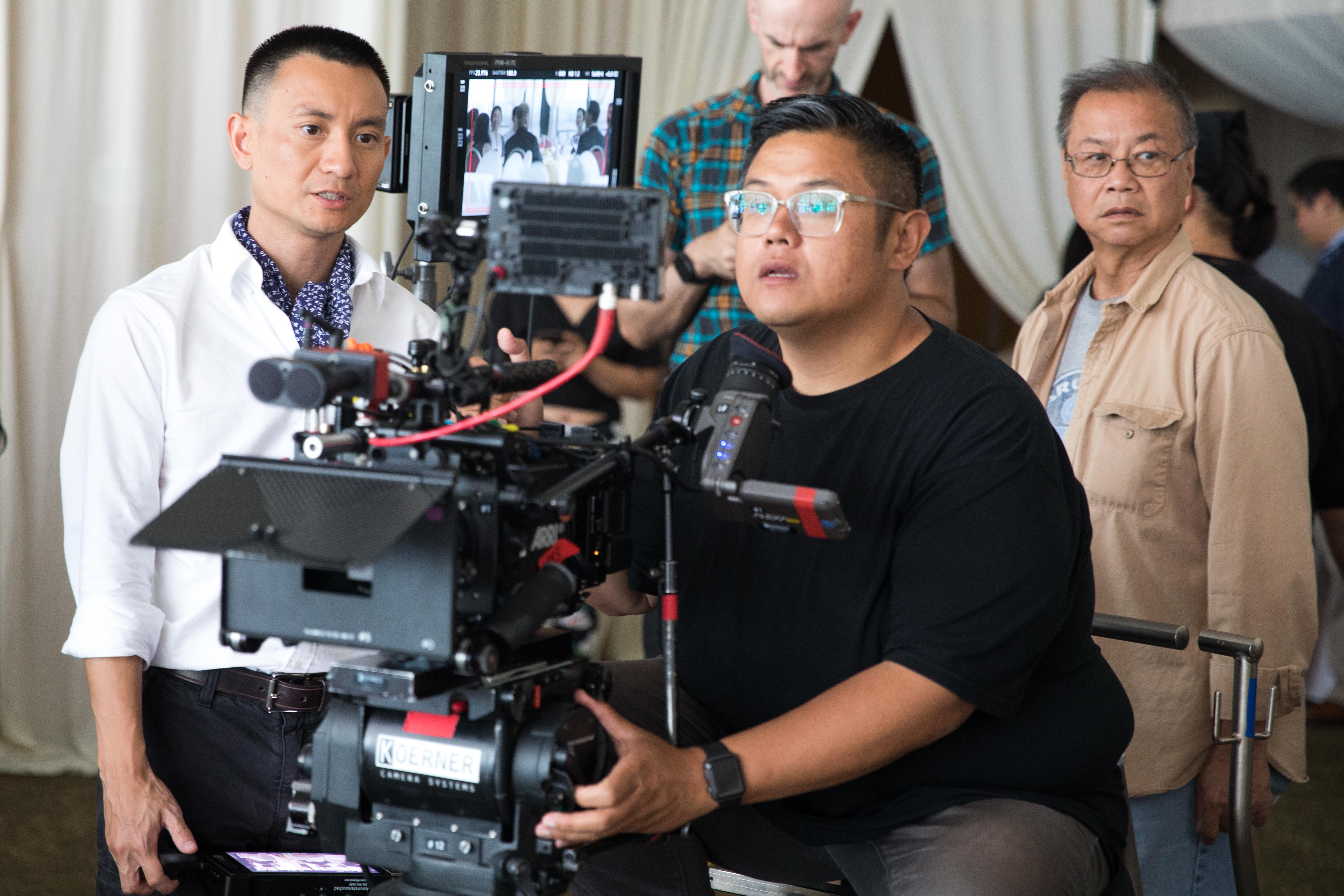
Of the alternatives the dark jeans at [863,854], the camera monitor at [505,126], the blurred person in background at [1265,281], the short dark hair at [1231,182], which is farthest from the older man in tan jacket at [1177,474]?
the camera monitor at [505,126]

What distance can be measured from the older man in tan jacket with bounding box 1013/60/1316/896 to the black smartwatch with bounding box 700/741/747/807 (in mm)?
943

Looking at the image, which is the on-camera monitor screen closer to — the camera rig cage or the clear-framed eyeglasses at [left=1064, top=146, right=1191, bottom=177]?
the camera rig cage

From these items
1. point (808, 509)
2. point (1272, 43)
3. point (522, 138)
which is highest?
point (1272, 43)

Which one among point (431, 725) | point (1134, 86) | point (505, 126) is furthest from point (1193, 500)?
point (431, 725)

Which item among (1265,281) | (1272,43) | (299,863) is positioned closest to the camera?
(299,863)

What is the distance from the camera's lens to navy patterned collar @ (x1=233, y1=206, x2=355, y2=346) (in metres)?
1.75

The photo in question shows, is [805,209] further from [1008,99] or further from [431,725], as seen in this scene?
[1008,99]

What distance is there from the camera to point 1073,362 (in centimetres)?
226

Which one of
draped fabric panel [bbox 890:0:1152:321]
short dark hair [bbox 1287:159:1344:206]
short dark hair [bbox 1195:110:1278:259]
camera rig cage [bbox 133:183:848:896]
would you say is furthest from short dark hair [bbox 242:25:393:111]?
short dark hair [bbox 1287:159:1344:206]

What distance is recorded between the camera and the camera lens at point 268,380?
110 cm

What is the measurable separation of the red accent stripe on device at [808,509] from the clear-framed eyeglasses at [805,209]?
1.50ft

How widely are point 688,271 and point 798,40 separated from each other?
512mm

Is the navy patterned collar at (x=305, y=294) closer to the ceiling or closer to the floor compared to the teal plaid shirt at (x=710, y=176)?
closer to the floor

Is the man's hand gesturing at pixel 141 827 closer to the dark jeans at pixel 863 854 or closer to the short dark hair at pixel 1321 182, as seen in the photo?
the dark jeans at pixel 863 854
